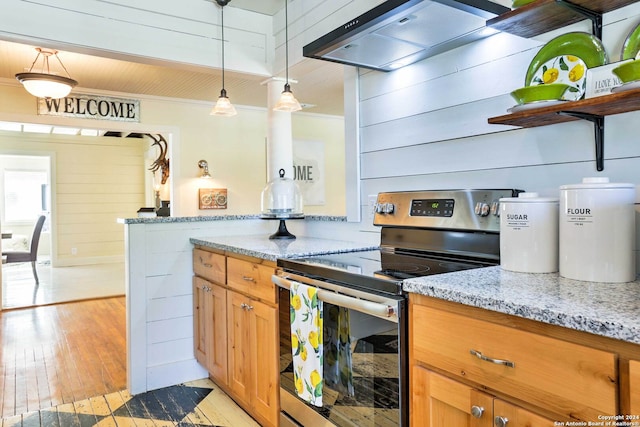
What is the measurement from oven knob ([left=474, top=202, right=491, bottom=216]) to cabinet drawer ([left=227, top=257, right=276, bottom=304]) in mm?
862

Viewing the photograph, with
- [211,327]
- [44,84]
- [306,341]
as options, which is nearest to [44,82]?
[44,84]

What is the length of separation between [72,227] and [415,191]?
758 cm

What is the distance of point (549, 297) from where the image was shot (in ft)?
3.10

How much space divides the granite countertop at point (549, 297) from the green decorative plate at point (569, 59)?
0.61m

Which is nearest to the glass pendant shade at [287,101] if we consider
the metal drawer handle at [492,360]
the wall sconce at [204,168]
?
the metal drawer handle at [492,360]

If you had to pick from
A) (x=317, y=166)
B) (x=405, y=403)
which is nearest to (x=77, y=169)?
(x=317, y=166)

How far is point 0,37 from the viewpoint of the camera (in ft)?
7.32

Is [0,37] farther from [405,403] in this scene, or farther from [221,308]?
[405,403]

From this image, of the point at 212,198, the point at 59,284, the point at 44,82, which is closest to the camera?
the point at 44,82

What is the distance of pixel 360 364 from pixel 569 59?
1160 millimetres

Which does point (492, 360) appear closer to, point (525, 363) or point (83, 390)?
point (525, 363)

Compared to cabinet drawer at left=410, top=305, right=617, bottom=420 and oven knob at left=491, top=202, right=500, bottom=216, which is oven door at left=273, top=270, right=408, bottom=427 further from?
oven knob at left=491, top=202, right=500, bottom=216

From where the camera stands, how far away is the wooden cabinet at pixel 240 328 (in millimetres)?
1900

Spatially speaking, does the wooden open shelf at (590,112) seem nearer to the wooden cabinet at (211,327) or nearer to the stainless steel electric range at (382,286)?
the stainless steel electric range at (382,286)
